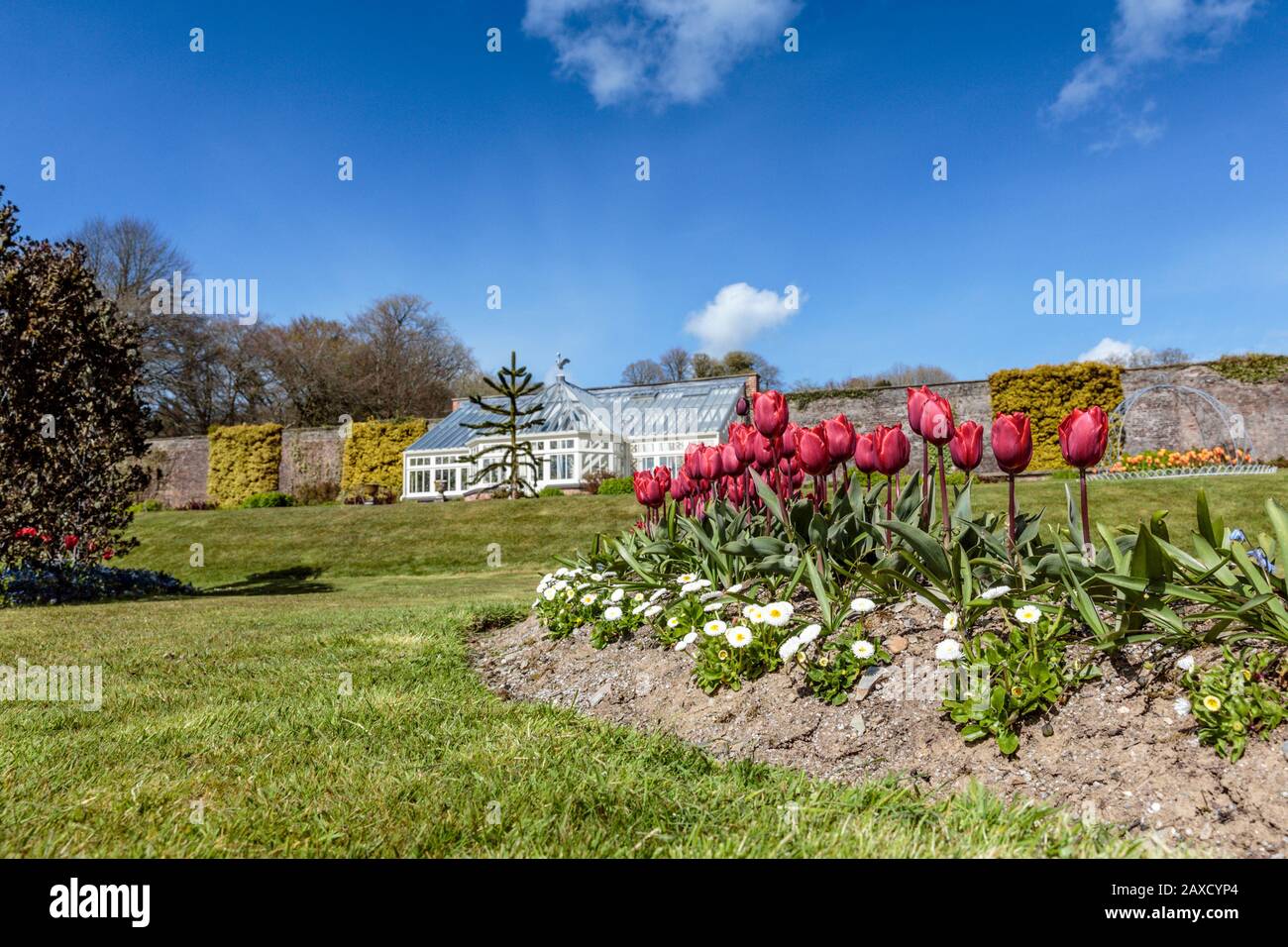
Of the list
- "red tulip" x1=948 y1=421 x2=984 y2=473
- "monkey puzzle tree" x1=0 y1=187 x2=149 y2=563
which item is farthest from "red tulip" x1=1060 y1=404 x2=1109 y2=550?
"monkey puzzle tree" x1=0 y1=187 x2=149 y2=563

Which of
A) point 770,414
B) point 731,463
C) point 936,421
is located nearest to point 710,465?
point 731,463

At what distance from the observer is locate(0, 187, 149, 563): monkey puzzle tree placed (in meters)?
9.72

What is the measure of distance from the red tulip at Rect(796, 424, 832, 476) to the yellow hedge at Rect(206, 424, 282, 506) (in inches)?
1146

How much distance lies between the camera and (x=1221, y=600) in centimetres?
245

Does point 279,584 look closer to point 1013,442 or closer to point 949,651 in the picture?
point 949,651

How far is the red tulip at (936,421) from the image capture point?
2.90 m

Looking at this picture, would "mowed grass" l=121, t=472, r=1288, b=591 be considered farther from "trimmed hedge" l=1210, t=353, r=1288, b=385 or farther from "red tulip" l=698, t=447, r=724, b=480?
"red tulip" l=698, t=447, r=724, b=480

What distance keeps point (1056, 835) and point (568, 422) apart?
2342cm

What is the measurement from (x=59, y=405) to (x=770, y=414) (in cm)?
1090

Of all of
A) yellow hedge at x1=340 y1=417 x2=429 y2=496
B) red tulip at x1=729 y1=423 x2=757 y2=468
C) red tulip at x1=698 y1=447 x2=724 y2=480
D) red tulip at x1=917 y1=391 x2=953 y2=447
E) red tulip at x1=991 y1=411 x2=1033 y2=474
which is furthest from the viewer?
yellow hedge at x1=340 y1=417 x2=429 y2=496

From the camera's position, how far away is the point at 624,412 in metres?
27.0

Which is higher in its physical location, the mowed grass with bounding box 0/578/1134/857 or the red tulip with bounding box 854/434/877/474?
the red tulip with bounding box 854/434/877/474
